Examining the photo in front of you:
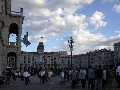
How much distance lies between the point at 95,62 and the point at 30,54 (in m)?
51.2

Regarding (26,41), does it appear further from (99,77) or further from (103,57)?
(103,57)

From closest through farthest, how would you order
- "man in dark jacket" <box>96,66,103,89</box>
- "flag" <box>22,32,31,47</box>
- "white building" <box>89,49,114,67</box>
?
"man in dark jacket" <box>96,66,103,89</box> → "flag" <box>22,32,31,47</box> → "white building" <box>89,49,114,67</box>

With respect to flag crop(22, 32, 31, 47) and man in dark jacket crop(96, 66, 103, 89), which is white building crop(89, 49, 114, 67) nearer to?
flag crop(22, 32, 31, 47)

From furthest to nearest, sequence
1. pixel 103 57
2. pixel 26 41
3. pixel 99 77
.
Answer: pixel 103 57 < pixel 26 41 < pixel 99 77

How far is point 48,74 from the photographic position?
95.7ft

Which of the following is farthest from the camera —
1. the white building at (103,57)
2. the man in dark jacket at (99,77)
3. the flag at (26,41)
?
the white building at (103,57)

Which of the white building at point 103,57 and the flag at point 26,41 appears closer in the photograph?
the flag at point 26,41

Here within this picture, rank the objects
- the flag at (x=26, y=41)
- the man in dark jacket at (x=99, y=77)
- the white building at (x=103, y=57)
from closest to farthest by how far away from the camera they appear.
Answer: the man in dark jacket at (x=99, y=77)
the flag at (x=26, y=41)
the white building at (x=103, y=57)

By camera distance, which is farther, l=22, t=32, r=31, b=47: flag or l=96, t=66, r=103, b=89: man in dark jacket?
l=22, t=32, r=31, b=47: flag

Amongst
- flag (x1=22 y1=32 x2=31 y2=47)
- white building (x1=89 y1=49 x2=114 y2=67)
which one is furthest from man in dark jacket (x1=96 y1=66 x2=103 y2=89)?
white building (x1=89 y1=49 x2=114 y2=67)

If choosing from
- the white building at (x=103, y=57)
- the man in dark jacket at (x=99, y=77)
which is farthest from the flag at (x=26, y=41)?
the white building at (x=103, y=57)

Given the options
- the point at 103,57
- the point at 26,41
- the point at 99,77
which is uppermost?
the point at 26,41

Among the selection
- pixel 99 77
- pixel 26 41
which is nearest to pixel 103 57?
pixel 26 41

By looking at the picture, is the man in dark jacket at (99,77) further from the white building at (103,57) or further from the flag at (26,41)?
the white building at (103,57)
